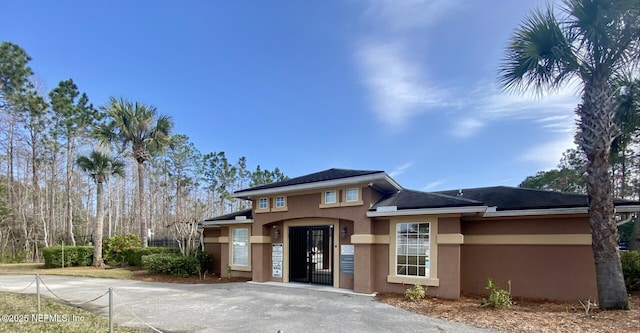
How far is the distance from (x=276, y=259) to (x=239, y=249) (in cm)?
229

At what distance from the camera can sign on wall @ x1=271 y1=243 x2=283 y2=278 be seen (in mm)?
13281

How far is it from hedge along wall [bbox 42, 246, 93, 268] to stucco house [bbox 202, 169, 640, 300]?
496 inches

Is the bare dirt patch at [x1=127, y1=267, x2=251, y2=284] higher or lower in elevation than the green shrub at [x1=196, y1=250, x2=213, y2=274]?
lower

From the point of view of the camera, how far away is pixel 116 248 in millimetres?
20172

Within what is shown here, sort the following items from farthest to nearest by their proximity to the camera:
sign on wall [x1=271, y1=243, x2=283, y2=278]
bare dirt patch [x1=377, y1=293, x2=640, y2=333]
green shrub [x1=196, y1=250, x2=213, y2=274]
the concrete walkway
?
green shrub [x1=196, y1=250, x2=213, y2=274] → sign on wall [x1=271, y1=243, x2=283, y2=278] → the concrete walkway → bare dirt patch [x1=377, y1=293, x2=640, y2=333]

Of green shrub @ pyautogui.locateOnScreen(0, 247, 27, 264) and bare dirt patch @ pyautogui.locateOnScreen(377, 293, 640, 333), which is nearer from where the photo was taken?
bare dirt patch @ pyautogui.locateOnScreen(377, 293, 640, 333)

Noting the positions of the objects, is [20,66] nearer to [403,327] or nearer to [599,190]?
[403,327]

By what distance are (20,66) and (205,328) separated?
85.7ft

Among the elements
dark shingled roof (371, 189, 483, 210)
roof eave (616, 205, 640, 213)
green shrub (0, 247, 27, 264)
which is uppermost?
dark shingled roof (371, 189, 483, 210)

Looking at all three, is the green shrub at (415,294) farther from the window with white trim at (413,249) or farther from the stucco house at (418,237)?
the window with white trim at (413,249)

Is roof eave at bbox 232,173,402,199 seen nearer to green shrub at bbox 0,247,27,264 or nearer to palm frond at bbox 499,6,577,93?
palm frond at bbox 499,6,577,93

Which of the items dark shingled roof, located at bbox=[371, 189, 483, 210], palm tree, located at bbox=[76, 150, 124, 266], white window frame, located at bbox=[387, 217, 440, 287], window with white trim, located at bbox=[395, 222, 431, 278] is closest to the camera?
dark shingled roof, located at bbox=[371, 189, 483, 210]

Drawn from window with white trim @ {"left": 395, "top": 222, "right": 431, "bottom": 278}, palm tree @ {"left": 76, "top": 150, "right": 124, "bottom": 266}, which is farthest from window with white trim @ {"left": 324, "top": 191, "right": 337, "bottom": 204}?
palm tree @ {"left": 76, "top": 150, "right": 124, "bottom": 266}

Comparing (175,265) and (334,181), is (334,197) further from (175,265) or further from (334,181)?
(175,265)
